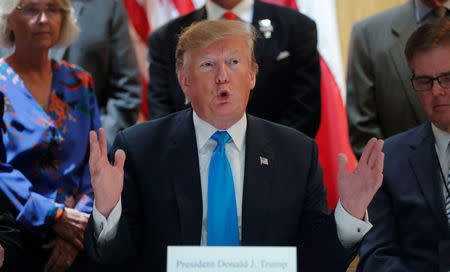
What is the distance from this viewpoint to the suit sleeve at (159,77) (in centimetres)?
362

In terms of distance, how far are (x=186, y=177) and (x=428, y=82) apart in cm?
117

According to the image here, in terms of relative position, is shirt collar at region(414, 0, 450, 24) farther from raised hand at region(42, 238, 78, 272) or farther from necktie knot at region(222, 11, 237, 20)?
raised hand at region(42, 238, 78, 272)

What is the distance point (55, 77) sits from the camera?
11.0 ft

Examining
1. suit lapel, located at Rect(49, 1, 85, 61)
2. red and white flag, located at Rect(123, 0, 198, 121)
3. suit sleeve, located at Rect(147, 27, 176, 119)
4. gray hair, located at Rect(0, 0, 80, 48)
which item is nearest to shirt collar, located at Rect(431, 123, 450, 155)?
suit sleeve, located at Rect(147, 27, 176, 119)

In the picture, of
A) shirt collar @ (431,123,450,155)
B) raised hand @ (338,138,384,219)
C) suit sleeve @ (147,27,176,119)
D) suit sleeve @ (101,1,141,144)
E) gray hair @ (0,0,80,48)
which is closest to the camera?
raised hand @ (338,138,384,219)

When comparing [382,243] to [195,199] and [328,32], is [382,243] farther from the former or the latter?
[328,32]

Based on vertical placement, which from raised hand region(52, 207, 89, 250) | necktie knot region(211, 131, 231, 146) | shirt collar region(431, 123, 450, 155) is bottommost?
raised hand region(52, 207, 89, 250)

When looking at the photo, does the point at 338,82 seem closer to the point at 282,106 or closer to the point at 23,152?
the point at 282,106

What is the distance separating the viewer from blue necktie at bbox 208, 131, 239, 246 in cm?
231

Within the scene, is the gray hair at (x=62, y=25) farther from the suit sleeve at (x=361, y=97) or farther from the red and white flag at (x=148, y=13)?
the suit sleeve at (x=361, y=97)

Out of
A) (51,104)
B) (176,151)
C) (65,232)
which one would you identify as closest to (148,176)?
(176,151)

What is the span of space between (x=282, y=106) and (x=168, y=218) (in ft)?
4.32

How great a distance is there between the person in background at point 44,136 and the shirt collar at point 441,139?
1.62 meters

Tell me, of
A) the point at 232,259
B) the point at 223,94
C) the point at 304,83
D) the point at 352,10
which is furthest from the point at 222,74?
the point at 352,10
